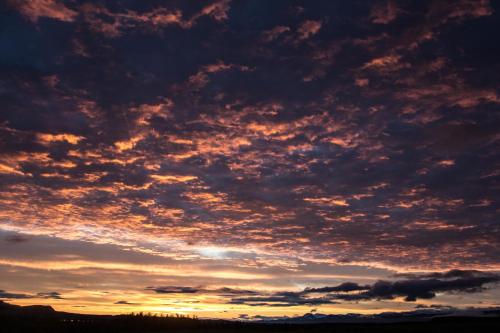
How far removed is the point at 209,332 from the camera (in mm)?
86188

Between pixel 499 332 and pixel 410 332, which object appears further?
pixel 410 332

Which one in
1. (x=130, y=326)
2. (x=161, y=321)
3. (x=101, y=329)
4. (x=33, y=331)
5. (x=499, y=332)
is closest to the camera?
(x=33, y=331)

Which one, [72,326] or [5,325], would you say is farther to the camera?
[72,326]

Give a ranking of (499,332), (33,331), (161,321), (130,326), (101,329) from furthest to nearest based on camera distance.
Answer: (161,321) → (130,326) → (101,329) → (499,332) → (33,331)

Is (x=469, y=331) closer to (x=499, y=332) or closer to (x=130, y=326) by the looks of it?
(x=499, y=332)

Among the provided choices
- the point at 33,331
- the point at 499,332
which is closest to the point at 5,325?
the point at 33,331

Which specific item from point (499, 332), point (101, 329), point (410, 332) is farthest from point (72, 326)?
point (499, 332)


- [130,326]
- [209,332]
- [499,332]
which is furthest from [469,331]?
[130,326]

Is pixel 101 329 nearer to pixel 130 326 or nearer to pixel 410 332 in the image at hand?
pixel 130 326

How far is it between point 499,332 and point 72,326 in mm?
75203

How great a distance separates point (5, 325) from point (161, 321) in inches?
1637

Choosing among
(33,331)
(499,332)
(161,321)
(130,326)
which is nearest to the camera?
(33,331)

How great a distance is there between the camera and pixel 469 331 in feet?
273

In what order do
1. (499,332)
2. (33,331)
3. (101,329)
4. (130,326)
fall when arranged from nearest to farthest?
(33,331)
(499,332)
(101,329)
(130,326)
